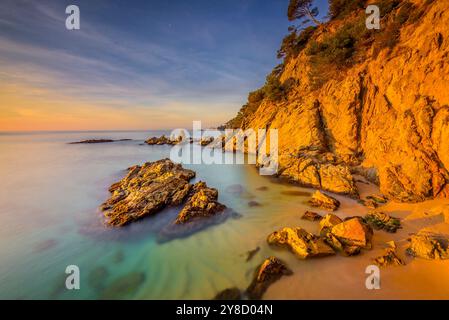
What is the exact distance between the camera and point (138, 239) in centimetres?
612

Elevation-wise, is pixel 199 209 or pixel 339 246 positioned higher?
pixel 199 209

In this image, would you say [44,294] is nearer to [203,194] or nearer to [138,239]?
[138,239]

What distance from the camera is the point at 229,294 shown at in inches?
152

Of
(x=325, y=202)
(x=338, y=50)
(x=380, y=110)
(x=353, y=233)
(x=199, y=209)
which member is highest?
(x=338, y=50)

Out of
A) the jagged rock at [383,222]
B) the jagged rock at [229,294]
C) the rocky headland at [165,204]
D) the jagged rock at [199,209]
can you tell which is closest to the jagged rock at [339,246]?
the jagged rock at [383,222]

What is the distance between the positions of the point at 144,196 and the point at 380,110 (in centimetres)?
1379

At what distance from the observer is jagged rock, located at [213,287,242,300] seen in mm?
3802

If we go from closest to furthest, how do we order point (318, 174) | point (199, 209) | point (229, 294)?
point (229, 294) → point (199, 209) → point (318, 174)

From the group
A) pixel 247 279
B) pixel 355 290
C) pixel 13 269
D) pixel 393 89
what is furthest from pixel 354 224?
pixel 13 269

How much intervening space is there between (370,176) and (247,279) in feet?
30.3

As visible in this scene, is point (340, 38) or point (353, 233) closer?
point (353, 233)

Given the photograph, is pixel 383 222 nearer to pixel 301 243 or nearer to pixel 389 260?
pixel 389 260

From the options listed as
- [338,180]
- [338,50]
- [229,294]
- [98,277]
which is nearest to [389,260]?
[229,294]

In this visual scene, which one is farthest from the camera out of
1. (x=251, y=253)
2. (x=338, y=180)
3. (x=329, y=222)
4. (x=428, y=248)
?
(x=338, y=180)
